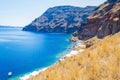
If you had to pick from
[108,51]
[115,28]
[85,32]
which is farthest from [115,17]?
[108,51]

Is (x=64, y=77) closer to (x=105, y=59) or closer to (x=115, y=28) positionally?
(x=105, y=59)

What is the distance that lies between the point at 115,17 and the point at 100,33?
539 inches

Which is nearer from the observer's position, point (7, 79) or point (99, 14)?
point (7, 79)

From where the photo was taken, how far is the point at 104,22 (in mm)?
112562

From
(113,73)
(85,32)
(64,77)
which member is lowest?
(85,32)

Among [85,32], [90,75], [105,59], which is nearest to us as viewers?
[90,75]

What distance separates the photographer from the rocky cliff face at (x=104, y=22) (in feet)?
322

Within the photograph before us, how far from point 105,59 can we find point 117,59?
917mm

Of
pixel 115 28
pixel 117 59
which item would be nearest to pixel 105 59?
pixel 117 59

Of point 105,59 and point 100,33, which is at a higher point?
point 105,59

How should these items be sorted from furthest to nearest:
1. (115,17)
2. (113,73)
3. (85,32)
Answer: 1. (85,32)
2. (115,17)
3. (113,73)

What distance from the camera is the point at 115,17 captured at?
99875 millimetres

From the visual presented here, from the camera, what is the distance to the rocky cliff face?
98219 mm

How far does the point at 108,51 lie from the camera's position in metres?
11.3
